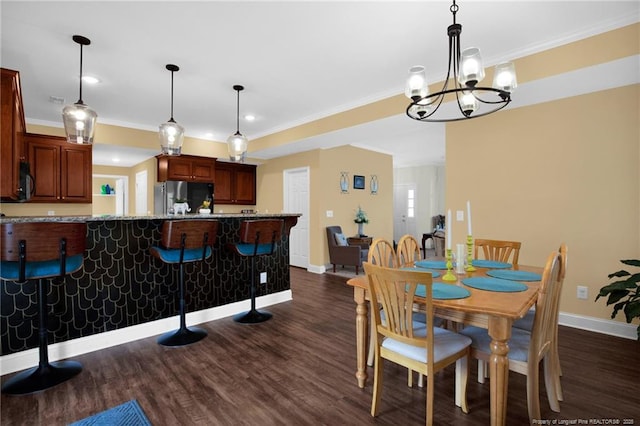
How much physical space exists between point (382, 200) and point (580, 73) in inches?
193

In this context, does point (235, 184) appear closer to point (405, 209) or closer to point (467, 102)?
point (467, 102)

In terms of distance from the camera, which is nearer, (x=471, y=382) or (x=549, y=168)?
(x=471, y=382)

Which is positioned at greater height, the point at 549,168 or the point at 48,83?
the point at 48,83

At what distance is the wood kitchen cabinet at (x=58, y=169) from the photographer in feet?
14.7

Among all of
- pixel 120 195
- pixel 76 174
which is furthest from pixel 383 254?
pixel 120 195

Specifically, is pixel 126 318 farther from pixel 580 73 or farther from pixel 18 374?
pixel 580 73

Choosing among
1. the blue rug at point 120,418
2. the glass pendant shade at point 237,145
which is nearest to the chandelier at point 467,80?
the glass pendant shade at point 237,145

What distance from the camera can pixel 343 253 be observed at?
227 inches

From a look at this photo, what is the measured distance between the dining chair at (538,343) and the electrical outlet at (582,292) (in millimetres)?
1722

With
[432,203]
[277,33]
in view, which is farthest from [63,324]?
[432,203]

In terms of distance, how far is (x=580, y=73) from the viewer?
8.64 feet

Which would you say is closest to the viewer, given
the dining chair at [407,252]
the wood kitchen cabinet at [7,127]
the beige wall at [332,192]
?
the wood kitchen cabinet at [7,127]

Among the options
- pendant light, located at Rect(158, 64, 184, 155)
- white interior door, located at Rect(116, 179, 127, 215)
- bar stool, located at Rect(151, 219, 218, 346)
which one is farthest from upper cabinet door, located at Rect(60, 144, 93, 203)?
white interior door, located at Rect(116, 179, 127, 215)

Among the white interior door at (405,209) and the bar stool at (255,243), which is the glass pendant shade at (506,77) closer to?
the bar stool at (255,243)
